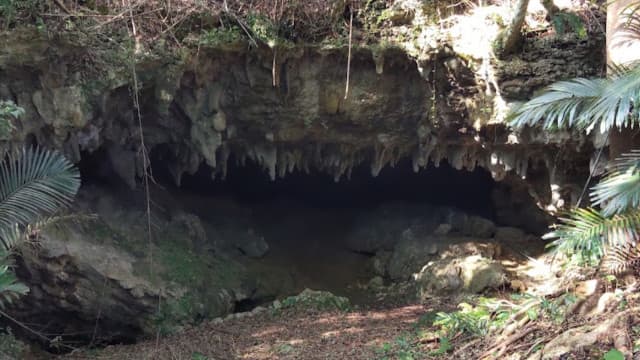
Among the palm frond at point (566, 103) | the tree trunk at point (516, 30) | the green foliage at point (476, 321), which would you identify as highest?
the tree trunk at point (516, 30)

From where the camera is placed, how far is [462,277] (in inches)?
362

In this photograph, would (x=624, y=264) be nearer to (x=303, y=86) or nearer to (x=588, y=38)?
(x=588, y=38)

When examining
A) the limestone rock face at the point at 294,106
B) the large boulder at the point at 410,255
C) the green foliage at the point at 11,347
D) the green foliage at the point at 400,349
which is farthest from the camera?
the large boulder at the point at 410,255

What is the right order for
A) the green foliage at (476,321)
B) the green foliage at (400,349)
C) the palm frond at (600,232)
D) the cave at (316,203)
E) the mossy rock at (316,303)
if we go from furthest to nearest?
the cave at (316,203) → the mossy rock at (316,303) → the green foliage at (400,349) → the green foliage at (476,321) → the palm frond at (600,232)

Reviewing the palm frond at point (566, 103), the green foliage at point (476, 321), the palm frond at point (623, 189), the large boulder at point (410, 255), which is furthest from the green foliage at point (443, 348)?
the large boulder at point (410, 255)

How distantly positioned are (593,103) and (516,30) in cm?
281

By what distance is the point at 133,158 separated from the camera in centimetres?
989

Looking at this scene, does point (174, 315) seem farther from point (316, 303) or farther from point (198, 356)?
point (316, 303)

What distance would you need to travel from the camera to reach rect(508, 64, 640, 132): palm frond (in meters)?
4.48

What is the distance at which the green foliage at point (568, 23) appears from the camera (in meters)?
7.25

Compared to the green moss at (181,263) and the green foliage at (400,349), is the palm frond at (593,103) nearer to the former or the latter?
the green foliage at (400,349)

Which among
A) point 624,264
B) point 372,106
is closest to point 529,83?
point 372,106

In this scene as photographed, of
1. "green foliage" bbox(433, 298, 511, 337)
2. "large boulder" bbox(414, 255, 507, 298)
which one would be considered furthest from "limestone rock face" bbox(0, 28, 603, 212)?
"green foliage" bbox(433, 298, 511, 337)

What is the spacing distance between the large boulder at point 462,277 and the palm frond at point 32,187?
601 centimetres
